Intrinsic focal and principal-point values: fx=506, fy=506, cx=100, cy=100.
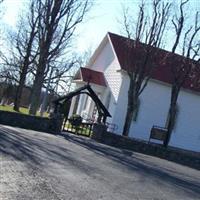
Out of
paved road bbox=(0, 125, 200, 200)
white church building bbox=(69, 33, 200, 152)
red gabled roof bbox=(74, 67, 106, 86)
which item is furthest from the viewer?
red gabled roof bbox=(74, 67, 106, 86)

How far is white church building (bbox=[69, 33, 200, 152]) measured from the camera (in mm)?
34812

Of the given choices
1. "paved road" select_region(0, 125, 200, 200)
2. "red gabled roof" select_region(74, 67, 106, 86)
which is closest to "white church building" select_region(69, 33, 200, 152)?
"red gabled roof" select_region(74, 67, 106, 86)

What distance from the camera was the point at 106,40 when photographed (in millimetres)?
38656

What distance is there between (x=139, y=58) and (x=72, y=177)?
67.8 ft

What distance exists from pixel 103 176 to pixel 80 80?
2479cm

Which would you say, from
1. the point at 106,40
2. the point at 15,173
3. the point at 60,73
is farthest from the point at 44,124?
the point at 60,73

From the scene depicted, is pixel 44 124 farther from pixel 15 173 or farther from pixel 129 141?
pixel 15 173

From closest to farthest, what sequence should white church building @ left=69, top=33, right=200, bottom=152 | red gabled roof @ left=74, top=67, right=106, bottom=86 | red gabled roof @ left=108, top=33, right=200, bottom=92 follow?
red gabled roof @ left=108, top=33, right=200, bottom=92
white church building @ left=69, top=33, right=200, bottom=152
red gabled roof @ left=74, top=67, right=106, bottom=86

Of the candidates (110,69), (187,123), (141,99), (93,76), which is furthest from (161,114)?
(93,76)

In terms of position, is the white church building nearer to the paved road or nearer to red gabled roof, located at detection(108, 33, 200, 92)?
red gabled roof, located at detection(108, 33, 200, 92)

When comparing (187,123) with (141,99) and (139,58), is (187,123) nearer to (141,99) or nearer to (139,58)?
(141,99)

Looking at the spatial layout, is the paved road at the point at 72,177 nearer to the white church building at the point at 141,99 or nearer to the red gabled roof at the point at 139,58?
the red gabled roof at the point at 139,58

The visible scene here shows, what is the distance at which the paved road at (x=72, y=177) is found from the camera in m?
9.19

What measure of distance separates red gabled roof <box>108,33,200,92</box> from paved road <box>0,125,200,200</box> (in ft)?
51.6
